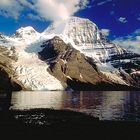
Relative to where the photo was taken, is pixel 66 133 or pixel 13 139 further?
pixel 66 133

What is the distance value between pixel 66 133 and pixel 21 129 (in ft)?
15.3

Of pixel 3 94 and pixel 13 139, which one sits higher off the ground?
pixel 3 94

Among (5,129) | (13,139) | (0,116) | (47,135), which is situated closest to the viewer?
(13,139)

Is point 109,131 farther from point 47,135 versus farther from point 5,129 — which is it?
point 5,129

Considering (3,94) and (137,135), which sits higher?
(3,94)

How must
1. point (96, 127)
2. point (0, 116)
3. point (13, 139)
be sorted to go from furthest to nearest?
point (0, 116)
point (96, 127)
point (13, 139)

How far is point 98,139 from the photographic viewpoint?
1123 inches

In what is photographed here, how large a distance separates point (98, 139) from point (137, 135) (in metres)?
4.08

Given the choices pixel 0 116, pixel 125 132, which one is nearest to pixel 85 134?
pixel 125 132

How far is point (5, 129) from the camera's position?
32062mm

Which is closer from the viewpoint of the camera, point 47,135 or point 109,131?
point 47,135

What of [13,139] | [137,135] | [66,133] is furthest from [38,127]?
[137,135]

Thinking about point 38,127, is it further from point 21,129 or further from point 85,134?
point 85,134

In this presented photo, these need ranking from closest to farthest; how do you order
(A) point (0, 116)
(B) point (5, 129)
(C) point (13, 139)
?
(C) point (13, 139)
(B) point (5, 129)
(A) point (0, 116)
